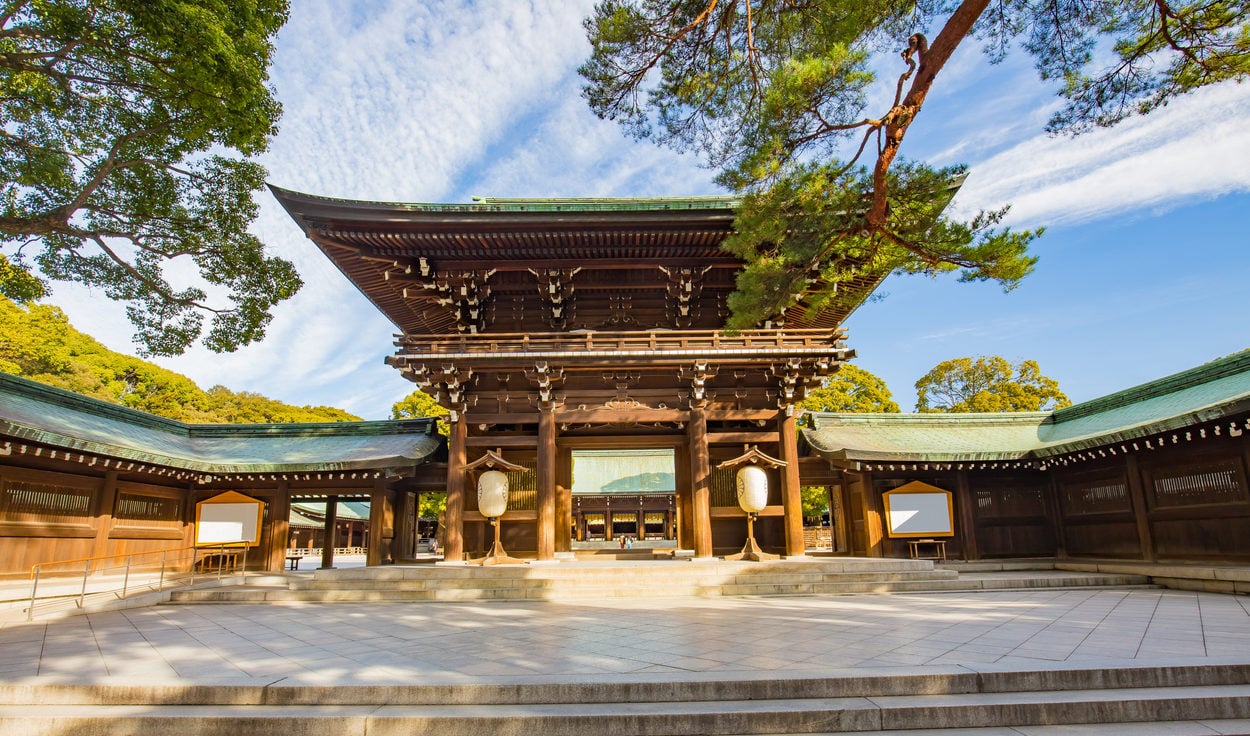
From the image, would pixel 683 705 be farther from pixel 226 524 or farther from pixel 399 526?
pixel 226 524

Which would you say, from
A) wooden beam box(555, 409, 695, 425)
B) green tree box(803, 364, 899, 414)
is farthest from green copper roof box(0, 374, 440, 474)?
green tree box(803, 364, 899, 414)

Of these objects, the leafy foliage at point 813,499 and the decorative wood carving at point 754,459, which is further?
the leafy foliage at point 813,499

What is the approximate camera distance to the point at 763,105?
9820mm

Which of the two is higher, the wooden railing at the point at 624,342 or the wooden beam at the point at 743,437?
the wooden railing at the point at 624,342

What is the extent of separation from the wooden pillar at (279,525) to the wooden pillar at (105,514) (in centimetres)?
320

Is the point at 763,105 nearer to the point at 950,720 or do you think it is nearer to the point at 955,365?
the point at 950,720

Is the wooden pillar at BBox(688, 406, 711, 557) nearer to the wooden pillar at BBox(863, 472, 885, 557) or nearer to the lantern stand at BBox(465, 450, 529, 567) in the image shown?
the lantern stand at BBox(465, 450, 529, 567)

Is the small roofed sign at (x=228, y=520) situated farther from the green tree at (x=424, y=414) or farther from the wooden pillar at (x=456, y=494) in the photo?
the green tree at (x=424, y=414)

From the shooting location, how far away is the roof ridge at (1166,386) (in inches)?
529

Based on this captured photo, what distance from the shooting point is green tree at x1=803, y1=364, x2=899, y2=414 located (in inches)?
1409

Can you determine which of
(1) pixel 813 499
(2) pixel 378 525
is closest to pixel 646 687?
(2) pixel 378 525

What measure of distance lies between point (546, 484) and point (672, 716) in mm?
9493

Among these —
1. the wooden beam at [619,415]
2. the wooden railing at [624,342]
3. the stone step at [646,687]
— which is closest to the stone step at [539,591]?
the wooden beam at [619,415]

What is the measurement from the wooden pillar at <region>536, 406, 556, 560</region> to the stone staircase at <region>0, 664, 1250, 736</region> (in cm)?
862
